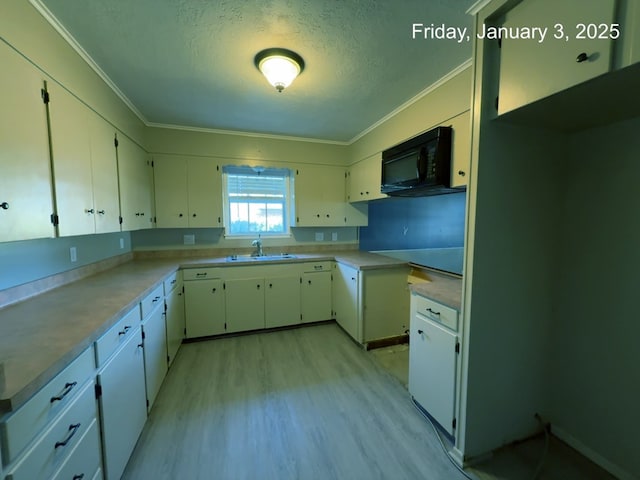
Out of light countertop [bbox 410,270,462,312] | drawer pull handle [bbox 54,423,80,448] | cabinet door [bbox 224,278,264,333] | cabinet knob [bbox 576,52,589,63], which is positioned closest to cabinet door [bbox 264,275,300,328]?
cabinet door [bbox 224,278,264,333]

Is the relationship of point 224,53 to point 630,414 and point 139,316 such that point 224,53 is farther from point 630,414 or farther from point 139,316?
point 630,414

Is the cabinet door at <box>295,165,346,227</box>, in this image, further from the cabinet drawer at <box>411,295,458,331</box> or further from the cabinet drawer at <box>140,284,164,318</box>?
the cabinet drawer at <box>411,295,458,331</box>

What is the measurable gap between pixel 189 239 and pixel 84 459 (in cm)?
254

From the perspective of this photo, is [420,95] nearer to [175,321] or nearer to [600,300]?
[600,300]

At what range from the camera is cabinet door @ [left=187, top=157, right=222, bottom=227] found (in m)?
3.11

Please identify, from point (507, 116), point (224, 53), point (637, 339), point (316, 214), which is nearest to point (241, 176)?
point (316, 214)

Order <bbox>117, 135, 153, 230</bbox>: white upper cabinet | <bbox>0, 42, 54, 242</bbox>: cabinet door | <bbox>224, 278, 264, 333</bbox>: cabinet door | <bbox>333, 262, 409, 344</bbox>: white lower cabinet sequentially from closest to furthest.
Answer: <bbox>0, 42, 54, 242</bbox>: cabinet door
<bbox>117, 135, 153, 230</bbox>: white upper cabinet
<bbox>333, 262, 409, 344</bbox>: white lower cabinet
<bbox>224, 278, 264, 333</bbox>: cabinet door

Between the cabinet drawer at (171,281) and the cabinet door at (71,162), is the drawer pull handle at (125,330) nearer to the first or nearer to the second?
the cabinet door at (71,162)

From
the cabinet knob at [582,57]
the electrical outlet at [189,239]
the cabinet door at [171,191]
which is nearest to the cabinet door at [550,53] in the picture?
the cabinet knob at [582,57]

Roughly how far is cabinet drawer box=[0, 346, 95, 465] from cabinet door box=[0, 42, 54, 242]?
0.61m

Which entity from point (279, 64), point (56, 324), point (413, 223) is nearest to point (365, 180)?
point (413, 223)

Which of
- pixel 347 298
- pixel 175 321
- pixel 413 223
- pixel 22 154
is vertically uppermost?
pixel 22 154

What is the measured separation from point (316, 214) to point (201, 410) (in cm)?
241

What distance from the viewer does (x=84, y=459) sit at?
3.36ft
